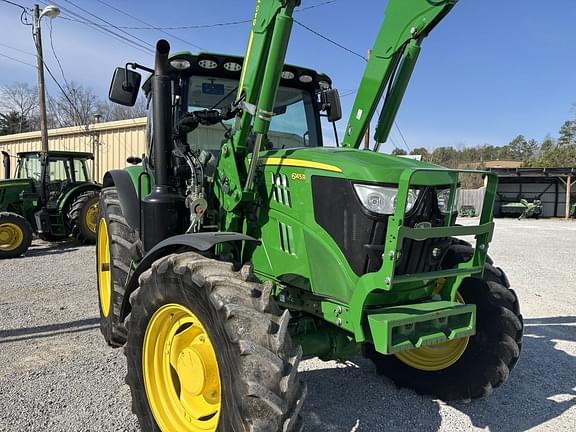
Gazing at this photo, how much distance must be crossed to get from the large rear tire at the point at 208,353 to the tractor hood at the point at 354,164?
29.3 inches

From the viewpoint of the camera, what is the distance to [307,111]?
4.08m

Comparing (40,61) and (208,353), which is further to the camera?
(40,61)

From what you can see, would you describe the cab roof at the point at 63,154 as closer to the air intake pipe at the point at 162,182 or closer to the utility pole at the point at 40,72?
the utility pole at the point at 40,72

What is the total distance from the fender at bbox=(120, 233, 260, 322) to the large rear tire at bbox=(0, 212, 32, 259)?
7.93 meters

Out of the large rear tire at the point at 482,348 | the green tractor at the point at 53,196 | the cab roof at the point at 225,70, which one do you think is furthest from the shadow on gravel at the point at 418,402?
the green tractor at the point at 53,196

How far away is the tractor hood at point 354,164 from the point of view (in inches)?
98.8

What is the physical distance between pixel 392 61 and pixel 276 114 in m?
1.06

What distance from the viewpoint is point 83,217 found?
10.8 m

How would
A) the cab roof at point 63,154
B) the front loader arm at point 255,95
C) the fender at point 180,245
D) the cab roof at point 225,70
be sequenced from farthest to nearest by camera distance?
the cab roof at point 63,154 → the cab roof at point 225,70 → the front loader arm at point 255,95 → the fender at point 180,245

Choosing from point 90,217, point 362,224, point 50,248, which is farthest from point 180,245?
point 50,248

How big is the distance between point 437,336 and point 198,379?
131 centimetres

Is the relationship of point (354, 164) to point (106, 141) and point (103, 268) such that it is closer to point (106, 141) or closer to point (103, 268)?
point (103, 268)

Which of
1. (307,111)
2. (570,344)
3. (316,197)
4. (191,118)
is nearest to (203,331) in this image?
(316,197)

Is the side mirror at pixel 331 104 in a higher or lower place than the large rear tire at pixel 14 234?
higher
